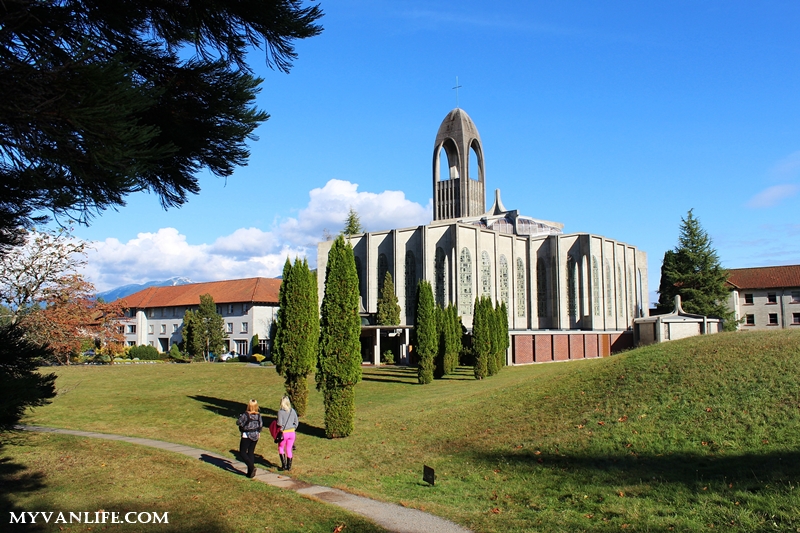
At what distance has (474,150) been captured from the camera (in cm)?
8838

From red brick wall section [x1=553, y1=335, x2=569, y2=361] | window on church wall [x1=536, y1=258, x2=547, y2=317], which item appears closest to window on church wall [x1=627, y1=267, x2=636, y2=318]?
window on church wall [x1=536, y1=258, x2=547, y2=317]

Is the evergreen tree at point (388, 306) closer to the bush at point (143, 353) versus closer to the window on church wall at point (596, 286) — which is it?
the window on church wall at point (596, 286)

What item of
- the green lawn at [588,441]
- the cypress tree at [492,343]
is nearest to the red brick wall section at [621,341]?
the cypress tree at [492,343]

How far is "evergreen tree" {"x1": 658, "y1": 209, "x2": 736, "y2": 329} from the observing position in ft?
188

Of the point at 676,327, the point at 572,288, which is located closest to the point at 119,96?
the point at 676,327

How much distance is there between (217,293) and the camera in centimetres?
7056

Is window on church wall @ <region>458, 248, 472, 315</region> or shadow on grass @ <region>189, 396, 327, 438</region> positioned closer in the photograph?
shadow on grass @ <region>189, 396, 327, 438</region>

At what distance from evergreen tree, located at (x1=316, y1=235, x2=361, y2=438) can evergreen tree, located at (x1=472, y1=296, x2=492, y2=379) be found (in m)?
16.7

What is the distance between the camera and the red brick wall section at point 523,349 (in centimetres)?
4562

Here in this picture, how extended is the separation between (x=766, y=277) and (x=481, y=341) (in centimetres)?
5317

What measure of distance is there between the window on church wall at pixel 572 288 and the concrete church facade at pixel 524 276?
10 centimetres

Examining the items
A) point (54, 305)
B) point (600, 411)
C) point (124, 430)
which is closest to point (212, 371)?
point (54, 305)

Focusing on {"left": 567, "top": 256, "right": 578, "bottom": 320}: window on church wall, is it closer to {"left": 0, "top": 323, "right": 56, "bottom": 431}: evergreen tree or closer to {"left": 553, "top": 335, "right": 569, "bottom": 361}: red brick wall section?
{"left": 553, "top": 335, "right": 569, "bottom": 361}: red brick wall section

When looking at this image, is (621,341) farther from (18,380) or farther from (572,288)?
(18,380)
